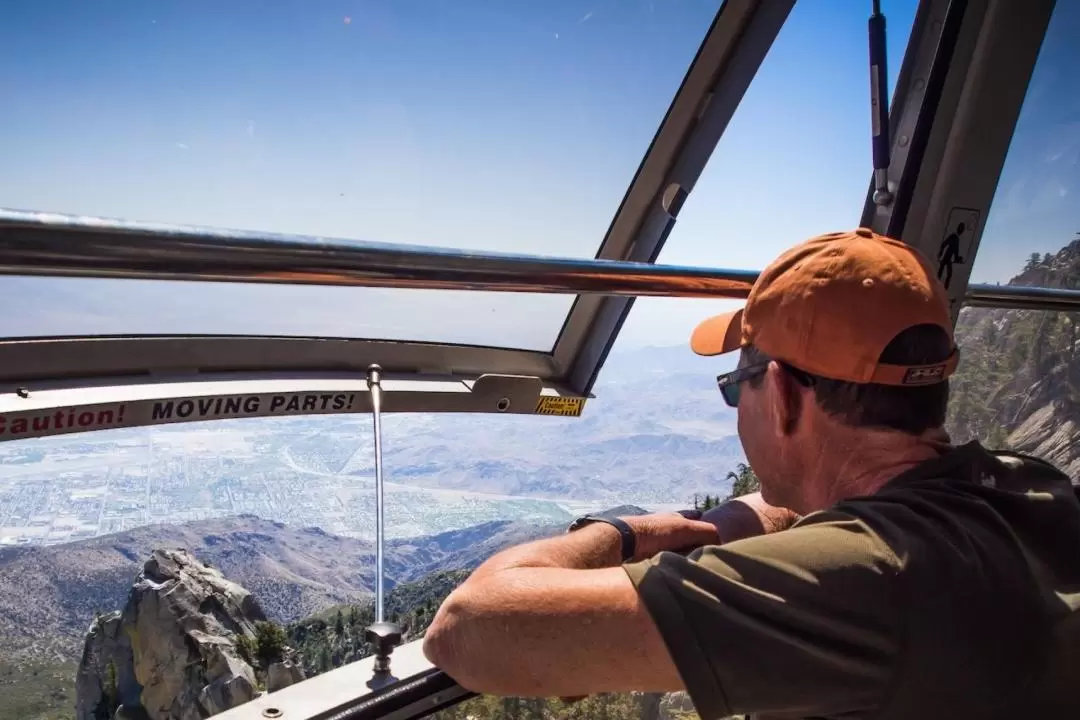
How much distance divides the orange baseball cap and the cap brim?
0.16 meters

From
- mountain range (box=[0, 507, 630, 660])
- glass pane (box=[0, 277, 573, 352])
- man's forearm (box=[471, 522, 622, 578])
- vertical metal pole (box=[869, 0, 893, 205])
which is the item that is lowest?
mountain range (box=[0, 507, 630, 660])

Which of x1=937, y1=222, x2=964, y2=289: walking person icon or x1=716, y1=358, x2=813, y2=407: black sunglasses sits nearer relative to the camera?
x1=716, y1=358, x2=813, y2=407: black sunglasses

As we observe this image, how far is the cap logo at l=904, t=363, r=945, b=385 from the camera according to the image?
35.1 inches

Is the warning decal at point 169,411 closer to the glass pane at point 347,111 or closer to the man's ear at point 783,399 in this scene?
the glass pane at point 347,111

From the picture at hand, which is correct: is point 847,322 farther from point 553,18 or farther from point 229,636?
point 553,18

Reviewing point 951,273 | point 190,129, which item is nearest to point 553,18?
point 190,129

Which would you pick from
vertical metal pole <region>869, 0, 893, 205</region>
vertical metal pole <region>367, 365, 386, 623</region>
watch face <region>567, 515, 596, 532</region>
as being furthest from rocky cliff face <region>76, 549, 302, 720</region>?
vertical metal pole <region>869, 0, 893, 205</region>

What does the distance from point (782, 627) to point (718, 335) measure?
22.6 inches

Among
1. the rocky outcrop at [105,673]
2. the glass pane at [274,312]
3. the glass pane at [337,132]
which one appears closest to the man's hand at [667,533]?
the glass pane at [274,312]

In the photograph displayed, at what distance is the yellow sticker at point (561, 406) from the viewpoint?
2.30 m

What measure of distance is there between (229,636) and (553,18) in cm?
170

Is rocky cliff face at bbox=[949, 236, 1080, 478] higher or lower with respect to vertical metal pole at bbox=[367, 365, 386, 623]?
higher

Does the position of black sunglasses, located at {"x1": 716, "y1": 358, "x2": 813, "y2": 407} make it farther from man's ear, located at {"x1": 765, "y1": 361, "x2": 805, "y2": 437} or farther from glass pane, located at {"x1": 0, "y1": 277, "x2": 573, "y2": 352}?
glass pane, located at {"x1": 0, "y1": 277, "x2": 573, "y2": 352}

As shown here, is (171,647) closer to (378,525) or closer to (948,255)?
(378,525)
